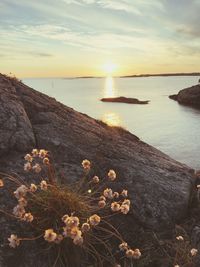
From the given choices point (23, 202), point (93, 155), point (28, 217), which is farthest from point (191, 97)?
point (28, 217)

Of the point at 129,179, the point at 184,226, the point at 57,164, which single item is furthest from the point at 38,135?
the point at 184,226

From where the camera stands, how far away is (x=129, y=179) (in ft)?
27.6

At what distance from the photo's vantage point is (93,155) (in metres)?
8.89

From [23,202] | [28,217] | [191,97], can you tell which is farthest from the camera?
[191,97]

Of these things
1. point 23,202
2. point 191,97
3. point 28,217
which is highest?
point 23,202

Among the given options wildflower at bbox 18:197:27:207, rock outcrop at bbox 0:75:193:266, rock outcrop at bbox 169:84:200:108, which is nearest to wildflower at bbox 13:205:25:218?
wildflower at bbox 18:197:27:207

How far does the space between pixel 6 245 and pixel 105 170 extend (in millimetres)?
3148

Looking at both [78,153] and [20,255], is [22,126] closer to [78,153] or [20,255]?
[78,153]

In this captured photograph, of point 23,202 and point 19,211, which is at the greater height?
point 23,202

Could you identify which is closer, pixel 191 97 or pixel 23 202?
pixel 23 202

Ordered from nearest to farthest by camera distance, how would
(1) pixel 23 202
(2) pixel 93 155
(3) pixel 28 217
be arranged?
(3) pixel 28 217 < (1) pixel 23 202 < (2) pixel 93 155

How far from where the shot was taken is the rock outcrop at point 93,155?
790 centimetres

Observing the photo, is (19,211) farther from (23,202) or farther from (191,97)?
(191,97)

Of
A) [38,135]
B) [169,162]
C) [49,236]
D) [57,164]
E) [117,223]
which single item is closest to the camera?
[49,236]
